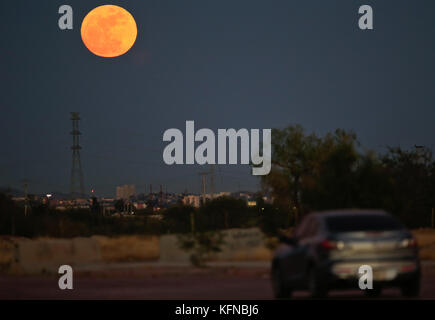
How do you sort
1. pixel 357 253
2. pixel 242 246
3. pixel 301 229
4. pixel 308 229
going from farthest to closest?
1. pixel 242 246
2. pixel 301 229
3. pixel 308 229
4. pixel 357 253

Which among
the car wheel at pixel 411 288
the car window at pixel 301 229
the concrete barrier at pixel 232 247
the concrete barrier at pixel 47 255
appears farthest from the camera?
the concrete barrier at pixel 232 247

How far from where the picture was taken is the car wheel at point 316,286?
14.5 meters

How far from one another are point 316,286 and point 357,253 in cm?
100

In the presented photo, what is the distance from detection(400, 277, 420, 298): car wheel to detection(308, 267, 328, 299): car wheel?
1.58 m

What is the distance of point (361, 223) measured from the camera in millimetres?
14789

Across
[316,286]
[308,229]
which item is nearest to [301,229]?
[308,229]

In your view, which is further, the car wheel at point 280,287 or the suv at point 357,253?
the car wheel at point 280,287

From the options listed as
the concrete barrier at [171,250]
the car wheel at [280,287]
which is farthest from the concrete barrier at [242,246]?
the car wheel at [280,287]

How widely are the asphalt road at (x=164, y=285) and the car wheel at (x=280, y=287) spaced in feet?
0.94

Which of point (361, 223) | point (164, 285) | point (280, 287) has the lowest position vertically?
point (164, 285)

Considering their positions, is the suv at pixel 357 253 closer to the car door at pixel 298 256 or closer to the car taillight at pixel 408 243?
the car taillight at pixel 408 243

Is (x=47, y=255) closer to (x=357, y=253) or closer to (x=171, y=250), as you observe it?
(x=171, y=250)
